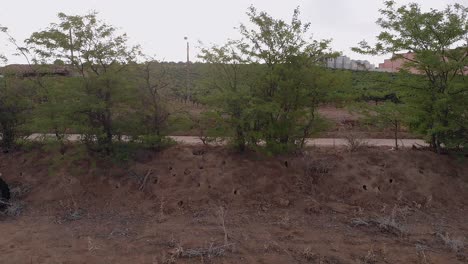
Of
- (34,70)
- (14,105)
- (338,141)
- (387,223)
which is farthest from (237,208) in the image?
(14,105)

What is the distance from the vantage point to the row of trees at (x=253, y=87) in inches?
364

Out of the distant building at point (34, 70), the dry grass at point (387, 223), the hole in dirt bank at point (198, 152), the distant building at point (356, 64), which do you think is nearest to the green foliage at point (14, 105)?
the distant building at point (34, 70)

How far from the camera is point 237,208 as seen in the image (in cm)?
881

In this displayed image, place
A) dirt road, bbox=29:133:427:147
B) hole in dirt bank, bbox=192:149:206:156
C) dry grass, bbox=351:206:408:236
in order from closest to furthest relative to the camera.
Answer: dry grass, bbox=351:206:408:236
hole in dirt bank, bbox=192:149:206:156
dirt road, bbox=29:133:427:147

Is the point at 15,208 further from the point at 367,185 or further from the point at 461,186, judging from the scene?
the point at 461,186

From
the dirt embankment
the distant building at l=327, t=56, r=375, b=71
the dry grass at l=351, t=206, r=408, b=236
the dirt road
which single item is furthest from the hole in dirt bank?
the dry grass at l=351, t=206, r=408, b=236

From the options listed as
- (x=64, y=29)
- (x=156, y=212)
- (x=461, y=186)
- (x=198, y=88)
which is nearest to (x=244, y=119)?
(x=198, y=88)

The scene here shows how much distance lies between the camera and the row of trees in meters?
9.23

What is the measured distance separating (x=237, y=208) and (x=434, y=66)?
5.37 meters

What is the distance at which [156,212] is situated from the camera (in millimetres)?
8750

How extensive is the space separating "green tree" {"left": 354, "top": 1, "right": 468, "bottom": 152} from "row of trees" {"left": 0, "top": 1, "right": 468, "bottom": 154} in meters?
0.02

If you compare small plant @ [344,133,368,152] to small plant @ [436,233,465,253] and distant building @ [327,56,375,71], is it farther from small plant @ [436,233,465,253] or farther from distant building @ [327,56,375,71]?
small plant @ [436,233,465,253]

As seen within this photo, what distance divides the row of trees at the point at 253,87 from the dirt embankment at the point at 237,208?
2.40 feet

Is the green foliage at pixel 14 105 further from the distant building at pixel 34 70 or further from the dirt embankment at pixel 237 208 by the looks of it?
the dirt embankment at pixel 237 208
